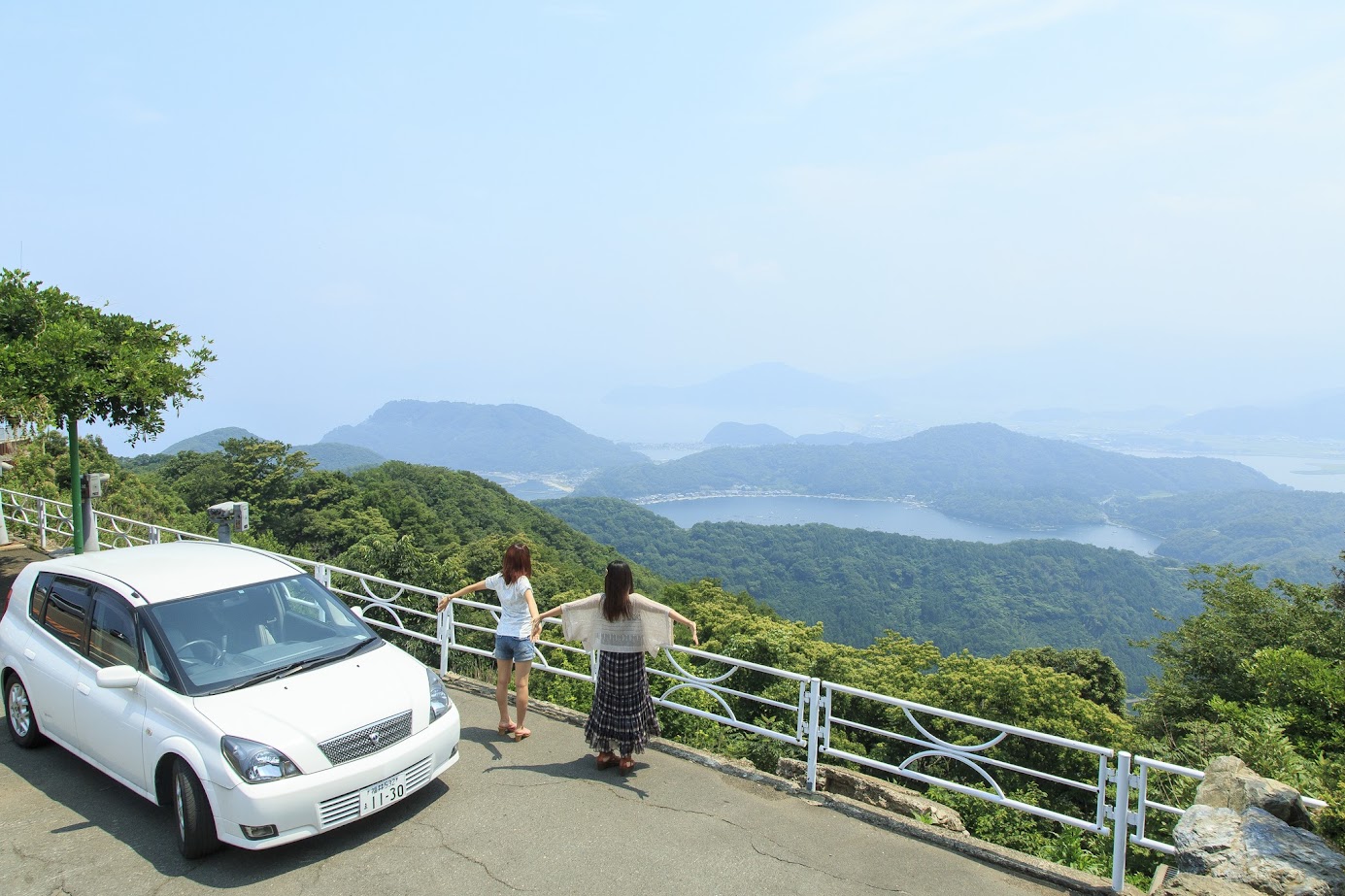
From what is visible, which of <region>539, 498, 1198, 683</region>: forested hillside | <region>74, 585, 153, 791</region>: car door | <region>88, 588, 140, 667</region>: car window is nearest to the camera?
<region>74, 585, 153, 791</region>: car door

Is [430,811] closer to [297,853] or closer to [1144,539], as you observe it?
[297,853]

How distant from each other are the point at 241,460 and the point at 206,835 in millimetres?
52786

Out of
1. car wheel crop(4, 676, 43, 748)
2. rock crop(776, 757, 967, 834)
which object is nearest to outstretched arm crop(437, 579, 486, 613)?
rock crop(776, 757, 967, 834)

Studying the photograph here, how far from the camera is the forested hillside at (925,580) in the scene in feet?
273

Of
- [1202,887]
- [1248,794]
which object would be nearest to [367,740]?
[1202,887]

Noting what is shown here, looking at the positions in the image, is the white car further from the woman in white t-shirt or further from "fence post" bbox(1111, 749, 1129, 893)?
"fence post" bbox(1111, 749, 1129, 893)

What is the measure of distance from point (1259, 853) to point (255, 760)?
5.01 metres

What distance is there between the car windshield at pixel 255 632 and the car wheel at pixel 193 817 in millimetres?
491

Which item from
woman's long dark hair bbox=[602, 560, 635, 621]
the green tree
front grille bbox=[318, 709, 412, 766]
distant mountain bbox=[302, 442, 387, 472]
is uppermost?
the green tree

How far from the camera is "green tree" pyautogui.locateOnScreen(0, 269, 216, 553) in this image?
8820mm

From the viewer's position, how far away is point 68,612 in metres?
5.43

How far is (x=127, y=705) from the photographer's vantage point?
15.4ft

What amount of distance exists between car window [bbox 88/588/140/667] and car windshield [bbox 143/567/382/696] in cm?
21

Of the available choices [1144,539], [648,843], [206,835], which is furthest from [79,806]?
[1144,539]
